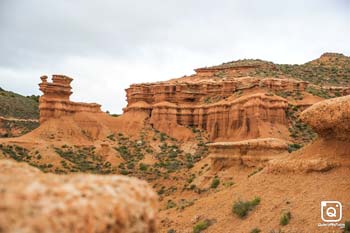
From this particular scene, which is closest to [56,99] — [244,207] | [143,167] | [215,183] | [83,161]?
[83,161]

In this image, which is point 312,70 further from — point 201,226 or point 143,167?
point 201,226

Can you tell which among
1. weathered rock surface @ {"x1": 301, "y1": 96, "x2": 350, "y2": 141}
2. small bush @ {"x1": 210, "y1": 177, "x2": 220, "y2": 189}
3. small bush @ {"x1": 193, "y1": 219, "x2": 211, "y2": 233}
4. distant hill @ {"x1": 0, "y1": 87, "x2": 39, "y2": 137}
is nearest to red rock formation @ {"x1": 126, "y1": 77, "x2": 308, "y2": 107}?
distant hill @ {"x1": 0, "y1": 87, "x2": 39, "y2": 137}

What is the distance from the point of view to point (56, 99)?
54500 millimetres

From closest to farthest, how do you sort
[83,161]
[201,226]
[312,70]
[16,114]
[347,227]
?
[347,227] → [201,226] → [83,161] → [16,114] → [312,70]

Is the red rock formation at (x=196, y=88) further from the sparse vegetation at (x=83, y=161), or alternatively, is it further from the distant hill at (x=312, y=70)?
the sparse vegetation at (x=83, y=161)

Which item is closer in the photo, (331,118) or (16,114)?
(331,118)

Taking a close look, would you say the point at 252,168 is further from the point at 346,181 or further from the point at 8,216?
the point at 8,216

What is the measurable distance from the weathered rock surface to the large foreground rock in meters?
14.0

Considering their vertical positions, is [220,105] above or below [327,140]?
above

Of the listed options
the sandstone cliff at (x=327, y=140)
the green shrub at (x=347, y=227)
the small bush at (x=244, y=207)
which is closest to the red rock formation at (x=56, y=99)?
the small bush at (x=244, y=207)

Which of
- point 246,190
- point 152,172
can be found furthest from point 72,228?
point 152,172

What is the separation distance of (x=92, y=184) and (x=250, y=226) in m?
14.4

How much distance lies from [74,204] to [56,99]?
52.6 metres

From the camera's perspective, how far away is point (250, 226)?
17672 mm
